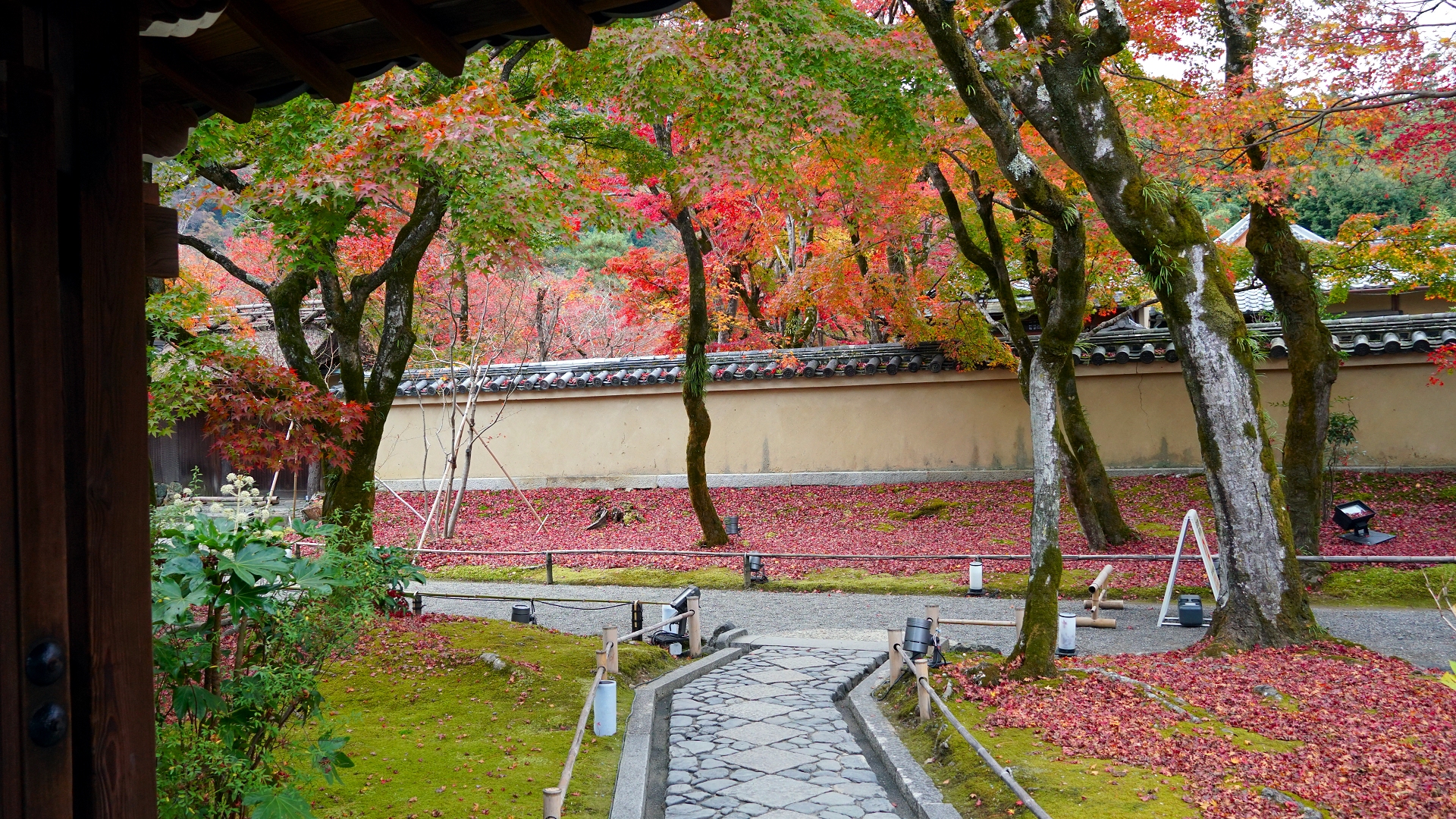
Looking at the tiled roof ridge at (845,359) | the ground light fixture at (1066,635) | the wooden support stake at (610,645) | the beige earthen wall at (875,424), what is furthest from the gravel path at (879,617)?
the beige earthen wall at (875,424)

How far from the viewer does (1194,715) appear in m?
6.01

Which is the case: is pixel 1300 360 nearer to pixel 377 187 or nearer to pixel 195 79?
pixel 377 187

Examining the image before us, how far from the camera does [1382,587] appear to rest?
1116 cm

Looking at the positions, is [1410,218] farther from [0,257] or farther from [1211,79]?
[0,257]

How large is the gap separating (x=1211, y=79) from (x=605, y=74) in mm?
6964

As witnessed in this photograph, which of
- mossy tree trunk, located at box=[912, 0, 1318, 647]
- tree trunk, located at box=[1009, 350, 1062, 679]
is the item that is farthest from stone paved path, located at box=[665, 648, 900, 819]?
mossy tree trunk, located at box=[912, 0, 1318, 647]

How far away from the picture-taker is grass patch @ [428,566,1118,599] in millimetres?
12523

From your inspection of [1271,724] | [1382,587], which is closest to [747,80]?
[1271,724]

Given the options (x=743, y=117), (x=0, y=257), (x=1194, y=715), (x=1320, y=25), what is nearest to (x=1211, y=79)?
(x=1320, y=25)

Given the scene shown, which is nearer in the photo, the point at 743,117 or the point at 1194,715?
the point at 1194,715

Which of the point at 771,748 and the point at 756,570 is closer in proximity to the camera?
the point at 771,748

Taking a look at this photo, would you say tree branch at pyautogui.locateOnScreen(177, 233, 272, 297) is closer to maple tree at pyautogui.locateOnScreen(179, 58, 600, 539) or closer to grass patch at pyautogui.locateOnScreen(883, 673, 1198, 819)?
maple tree at pyautogui.locateOnScreen(179, 58, 600, 539)

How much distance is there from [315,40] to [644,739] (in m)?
4.74

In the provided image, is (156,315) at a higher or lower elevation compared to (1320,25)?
lower
